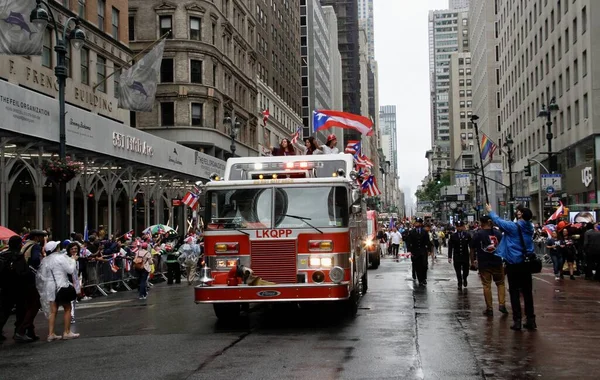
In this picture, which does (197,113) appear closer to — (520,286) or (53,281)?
(53,281)

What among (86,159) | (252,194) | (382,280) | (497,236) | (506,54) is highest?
(506,54)

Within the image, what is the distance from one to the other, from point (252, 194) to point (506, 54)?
73022 millimetres

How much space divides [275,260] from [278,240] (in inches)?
13.8

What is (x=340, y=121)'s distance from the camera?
2459cm

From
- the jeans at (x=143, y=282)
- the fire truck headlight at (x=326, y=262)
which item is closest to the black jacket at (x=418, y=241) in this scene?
the jeans at (x=143, y=282)

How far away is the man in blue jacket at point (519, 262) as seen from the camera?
1138cm

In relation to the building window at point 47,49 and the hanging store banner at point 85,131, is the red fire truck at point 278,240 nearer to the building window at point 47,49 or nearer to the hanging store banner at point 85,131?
the hanging store banner at point 85,131

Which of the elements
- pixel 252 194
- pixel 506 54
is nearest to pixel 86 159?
pixel 252 194

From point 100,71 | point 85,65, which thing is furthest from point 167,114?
point 85,65

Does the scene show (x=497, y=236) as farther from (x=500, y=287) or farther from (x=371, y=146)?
(x=371, y=146)

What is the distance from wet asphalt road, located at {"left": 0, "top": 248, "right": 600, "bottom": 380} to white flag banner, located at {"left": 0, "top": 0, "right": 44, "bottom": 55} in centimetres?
821

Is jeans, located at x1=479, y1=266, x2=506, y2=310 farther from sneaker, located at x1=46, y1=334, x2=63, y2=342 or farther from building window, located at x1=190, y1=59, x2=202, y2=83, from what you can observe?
building window, located at x1=190, y1=59, x2=202, y2=83

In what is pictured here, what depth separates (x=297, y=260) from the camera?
11828 mm

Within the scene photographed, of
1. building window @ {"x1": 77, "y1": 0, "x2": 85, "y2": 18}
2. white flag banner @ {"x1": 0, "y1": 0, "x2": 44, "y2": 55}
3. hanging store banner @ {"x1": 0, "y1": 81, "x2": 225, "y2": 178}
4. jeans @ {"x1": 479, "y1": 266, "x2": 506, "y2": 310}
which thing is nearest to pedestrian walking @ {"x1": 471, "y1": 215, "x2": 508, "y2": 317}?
jeans @ {"x1": 479, "y1": 266, "x2": 506, "y2": 310}
